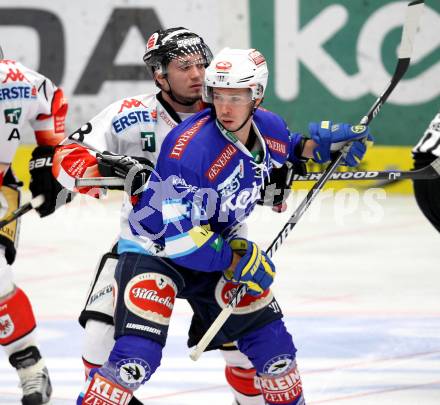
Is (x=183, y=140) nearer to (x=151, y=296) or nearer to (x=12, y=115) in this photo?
(x=151, y=296)

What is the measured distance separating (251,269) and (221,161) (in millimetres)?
341

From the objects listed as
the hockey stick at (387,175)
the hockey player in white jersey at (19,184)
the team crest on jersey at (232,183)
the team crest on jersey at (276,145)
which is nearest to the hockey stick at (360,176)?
the hockey stick at (387,175)

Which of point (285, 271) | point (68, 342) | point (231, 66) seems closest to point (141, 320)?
point (231, 66)

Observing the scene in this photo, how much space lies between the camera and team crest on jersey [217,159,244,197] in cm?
346

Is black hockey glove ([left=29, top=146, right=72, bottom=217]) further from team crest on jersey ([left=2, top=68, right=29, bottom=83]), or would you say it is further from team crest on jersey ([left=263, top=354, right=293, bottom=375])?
team crest on jersey ([left=263, top=354, right=293, bottom=375])

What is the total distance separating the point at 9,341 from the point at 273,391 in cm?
129

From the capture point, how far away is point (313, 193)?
3838mm

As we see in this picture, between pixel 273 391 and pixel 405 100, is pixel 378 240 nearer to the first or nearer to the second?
pixel 405 100

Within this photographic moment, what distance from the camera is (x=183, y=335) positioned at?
17.5 ft

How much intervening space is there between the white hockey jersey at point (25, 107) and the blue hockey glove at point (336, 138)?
1.27 m

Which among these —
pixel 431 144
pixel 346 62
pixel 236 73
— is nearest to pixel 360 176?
pixel 431 144

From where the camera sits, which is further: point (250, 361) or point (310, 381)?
point (310, 381)

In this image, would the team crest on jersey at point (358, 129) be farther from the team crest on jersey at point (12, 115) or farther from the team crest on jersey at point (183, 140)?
the team crest on jersey at point (12, 115)

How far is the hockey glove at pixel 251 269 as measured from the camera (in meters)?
3.37
